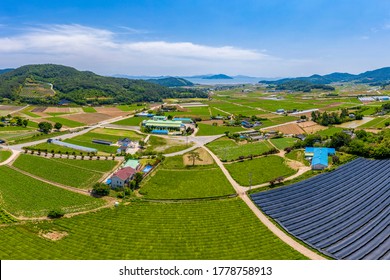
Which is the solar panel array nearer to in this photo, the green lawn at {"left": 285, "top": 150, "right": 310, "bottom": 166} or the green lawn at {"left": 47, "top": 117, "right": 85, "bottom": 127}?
the green lawn at {"left": 285, "top": 150, "right": 310, "bottom": 166}

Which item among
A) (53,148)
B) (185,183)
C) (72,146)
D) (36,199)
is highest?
(72,146)

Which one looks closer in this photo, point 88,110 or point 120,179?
point 120,179

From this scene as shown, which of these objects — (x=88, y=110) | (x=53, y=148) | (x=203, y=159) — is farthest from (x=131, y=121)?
(x=203, y=159)

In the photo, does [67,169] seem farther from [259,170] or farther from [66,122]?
[66,122]

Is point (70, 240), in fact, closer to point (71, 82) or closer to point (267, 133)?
point (267, 133)

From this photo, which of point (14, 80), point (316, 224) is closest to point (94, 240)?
point (316, 224)

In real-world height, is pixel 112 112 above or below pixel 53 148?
above
